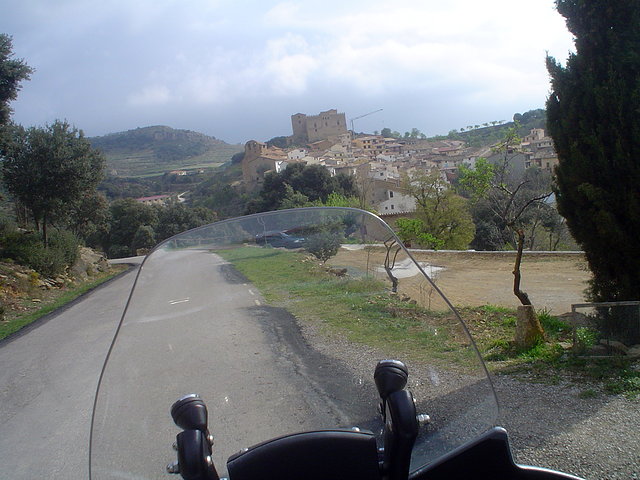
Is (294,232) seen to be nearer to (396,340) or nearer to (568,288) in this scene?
(396,340)

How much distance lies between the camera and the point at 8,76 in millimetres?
20500

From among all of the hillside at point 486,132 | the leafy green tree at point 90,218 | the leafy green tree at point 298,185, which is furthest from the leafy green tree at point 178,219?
the hillside at point 486,132

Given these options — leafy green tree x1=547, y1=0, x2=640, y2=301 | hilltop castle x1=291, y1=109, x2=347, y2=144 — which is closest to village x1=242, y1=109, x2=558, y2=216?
hilltop castle x1=291, y1=109, x2=347, y2=144

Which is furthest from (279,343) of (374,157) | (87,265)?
(374,157)

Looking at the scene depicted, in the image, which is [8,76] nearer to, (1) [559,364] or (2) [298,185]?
(2) [298,185]

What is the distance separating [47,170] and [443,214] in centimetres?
2137

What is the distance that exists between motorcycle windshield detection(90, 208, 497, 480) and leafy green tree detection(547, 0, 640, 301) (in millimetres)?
6159

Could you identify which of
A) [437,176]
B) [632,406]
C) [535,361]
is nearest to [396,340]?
[632,406]

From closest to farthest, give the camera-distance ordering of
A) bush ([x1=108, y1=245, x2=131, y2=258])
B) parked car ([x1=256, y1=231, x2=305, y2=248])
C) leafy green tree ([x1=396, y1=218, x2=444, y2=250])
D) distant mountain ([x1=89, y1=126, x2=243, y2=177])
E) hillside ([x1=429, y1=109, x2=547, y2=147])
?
parked car ([x1=256, y1=231, x2=305, y2=248]) → leafy green tree ([x1=396, y1=218, x2=444, y2=250]) → bush ([x1=108, y1=245, x2=131, y2=258]) → hillside ([x1=429, y1=109, x2=547, y2=147]) → distant mountain ([x1=89, y1=126, x2=243, y2=177])

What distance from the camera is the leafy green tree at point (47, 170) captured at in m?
24.0

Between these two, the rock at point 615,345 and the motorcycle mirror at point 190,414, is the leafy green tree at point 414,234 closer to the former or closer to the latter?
the rock at point 615,345

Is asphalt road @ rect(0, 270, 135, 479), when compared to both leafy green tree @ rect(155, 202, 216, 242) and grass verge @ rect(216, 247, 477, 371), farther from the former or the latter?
leafy green tree @ rect(155, 202, 216, 242)

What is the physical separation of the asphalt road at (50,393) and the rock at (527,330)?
5.03 meters

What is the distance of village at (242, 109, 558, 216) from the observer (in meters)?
39.8
